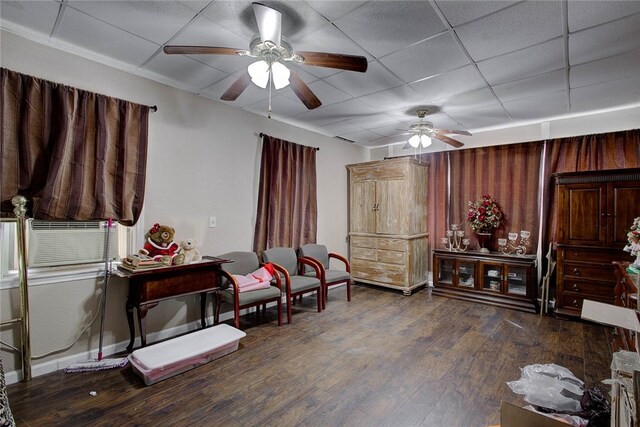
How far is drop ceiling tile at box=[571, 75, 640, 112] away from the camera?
116 inches

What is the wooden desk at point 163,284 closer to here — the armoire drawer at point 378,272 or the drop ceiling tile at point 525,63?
the armoire drawer at point 378,272

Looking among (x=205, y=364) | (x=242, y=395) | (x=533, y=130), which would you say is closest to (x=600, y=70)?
(x=533, y=130)

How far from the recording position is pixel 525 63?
257cm

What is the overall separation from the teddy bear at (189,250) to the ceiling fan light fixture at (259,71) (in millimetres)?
1624

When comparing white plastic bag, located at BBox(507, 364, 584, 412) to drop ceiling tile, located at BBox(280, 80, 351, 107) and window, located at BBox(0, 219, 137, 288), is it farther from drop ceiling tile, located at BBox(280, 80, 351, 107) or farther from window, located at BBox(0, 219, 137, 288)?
window, located at BBox(0, 219, 137, 288)

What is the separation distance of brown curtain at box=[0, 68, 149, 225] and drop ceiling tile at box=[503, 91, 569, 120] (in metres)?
4.08

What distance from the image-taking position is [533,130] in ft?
13.9

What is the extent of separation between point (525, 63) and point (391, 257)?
3.03m

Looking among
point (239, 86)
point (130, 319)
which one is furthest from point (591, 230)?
point (130, 319)

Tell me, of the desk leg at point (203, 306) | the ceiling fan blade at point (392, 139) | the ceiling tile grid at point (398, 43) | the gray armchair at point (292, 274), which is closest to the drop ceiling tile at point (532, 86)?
the ceiling tile grid at point (398, 43)

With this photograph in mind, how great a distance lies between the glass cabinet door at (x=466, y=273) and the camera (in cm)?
444

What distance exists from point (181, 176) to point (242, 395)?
2171 millimetres

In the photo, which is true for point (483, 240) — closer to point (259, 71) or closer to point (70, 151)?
point (259, 71)

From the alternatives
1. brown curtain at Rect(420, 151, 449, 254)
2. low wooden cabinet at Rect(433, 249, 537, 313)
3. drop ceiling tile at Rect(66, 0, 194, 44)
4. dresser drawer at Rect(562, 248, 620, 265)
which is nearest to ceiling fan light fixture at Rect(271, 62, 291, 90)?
drop ceiling tile at Rect(66, 0, 194, 44)
